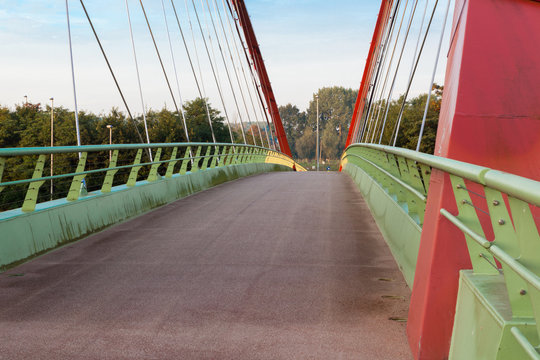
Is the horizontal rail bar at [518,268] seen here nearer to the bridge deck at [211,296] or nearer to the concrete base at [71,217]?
the bridge deck at [211,296]

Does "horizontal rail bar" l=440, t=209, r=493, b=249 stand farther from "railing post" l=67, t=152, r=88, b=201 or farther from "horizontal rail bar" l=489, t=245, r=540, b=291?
"railing post" l=67, t=152, r=88, b=201

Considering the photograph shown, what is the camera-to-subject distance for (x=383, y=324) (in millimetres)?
4590

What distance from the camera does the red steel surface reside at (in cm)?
4550

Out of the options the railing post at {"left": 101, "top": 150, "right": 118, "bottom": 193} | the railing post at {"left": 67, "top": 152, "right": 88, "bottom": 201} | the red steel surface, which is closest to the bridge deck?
the railing post at {"left": 67, "top": 152, "right": 88, "bottom": 201}

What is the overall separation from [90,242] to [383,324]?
15.8 ft

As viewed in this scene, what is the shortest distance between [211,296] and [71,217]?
12.0 ft

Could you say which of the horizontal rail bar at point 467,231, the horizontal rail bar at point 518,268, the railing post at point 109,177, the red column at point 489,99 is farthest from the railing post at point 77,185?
the horizontal rail bar at point 518,268

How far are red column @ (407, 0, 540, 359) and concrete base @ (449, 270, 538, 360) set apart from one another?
410 millimetres

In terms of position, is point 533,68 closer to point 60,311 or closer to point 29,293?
point 60,311

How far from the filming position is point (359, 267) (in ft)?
21.1

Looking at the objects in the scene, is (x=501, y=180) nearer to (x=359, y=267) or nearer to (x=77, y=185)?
(x=359, y=267)

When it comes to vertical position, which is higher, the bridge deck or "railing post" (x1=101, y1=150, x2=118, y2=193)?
"railing post" (x1=101, y1=150, x2=118, y2=193)

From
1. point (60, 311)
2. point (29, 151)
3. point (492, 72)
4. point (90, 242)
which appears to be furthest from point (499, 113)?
point (90, 242)

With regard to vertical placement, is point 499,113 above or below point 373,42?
below
